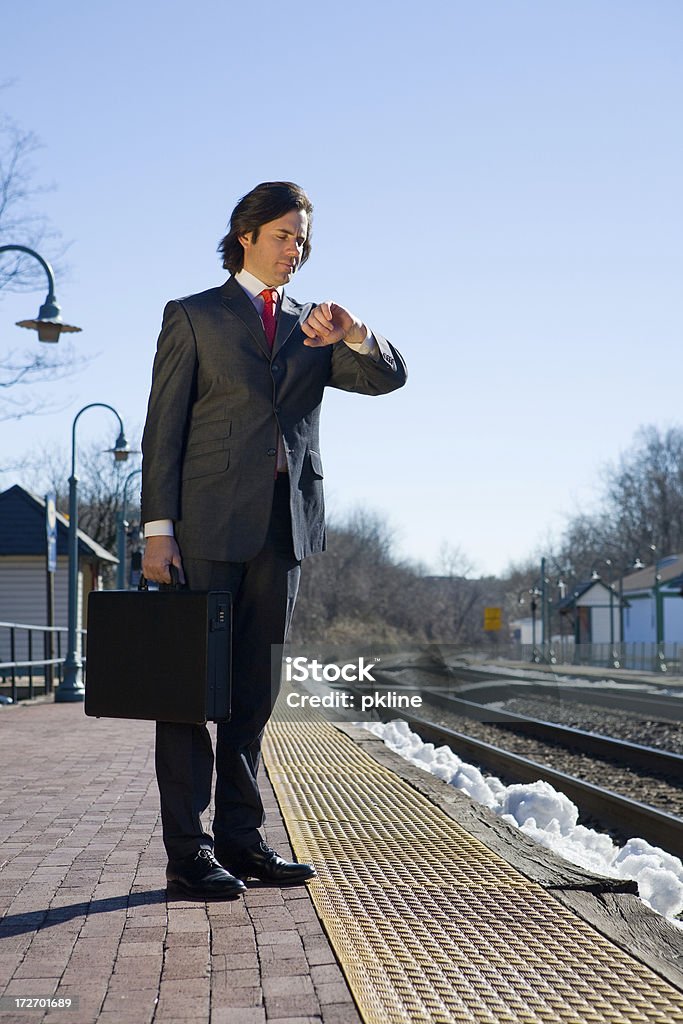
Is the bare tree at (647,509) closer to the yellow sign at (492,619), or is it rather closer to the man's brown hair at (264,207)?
the yellow sign at (492,619)

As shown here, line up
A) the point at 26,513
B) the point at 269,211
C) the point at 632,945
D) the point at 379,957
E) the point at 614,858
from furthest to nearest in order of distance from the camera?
the point at 26,513
the point at 614,858
the point at 269,211
the point at 632,945
the point at 379,957

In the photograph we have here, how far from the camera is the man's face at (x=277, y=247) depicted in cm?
425

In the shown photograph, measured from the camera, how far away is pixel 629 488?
8969 cm

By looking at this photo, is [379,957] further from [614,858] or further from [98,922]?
[614,858]

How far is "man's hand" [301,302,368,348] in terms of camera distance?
155 inches

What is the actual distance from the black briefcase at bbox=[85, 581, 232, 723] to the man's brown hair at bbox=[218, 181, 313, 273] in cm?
130

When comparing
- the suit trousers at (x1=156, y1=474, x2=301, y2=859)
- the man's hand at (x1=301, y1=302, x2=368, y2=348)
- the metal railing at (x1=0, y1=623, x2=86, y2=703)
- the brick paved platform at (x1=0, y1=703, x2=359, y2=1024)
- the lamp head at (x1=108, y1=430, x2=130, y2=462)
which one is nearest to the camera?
the brick paved platform at (x1=0, y1=703, x2=359, y2=1024)

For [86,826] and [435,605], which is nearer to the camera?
[86,826]

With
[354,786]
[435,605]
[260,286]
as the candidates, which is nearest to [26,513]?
[354,786]

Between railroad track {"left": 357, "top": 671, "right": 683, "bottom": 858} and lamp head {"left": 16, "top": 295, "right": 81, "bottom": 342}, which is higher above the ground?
lamp head {"left": 16, "top": 295, "right": 81, "bottom": 342}

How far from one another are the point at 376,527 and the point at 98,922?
93747 mm

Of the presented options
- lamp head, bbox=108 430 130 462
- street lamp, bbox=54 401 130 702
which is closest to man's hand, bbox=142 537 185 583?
street lamp, bbox=54 401 130 702

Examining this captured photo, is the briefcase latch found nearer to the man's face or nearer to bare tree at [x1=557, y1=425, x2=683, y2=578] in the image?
the man's face

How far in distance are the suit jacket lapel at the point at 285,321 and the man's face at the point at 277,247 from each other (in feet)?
0.34
